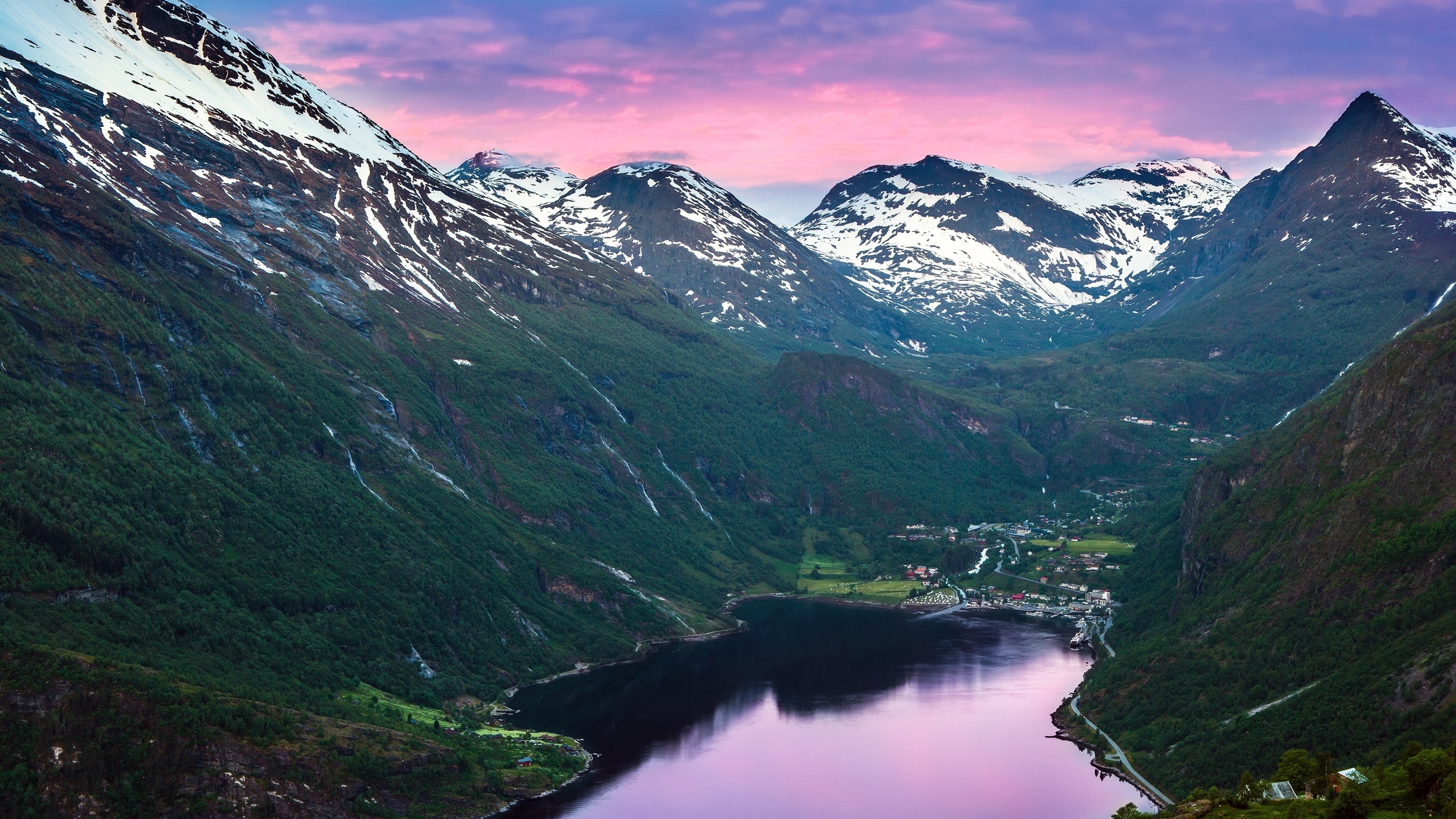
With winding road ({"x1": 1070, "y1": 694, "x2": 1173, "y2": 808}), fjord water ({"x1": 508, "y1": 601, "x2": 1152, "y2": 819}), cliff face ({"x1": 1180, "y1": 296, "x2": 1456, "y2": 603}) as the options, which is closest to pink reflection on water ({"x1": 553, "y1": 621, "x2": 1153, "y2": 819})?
fjord water ({"x1": 508, "y1": 601, "x2": 1152, "y2": 819})

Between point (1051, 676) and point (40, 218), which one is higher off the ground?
point (40, 218)

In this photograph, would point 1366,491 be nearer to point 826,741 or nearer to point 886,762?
point 886,762

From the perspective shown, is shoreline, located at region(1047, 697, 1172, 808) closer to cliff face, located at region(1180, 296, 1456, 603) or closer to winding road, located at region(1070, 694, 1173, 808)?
winding road, located at region(1070, 694, 1173, 808)

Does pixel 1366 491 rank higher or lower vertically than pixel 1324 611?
higher

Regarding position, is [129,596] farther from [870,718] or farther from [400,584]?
[870,718]

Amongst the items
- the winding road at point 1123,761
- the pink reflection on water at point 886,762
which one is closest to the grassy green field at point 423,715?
the pink reflection on water at point 886,762

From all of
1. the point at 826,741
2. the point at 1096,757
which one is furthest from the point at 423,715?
the point at 1096,757

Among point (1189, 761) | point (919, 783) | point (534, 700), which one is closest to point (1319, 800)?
point (1189, 761)
